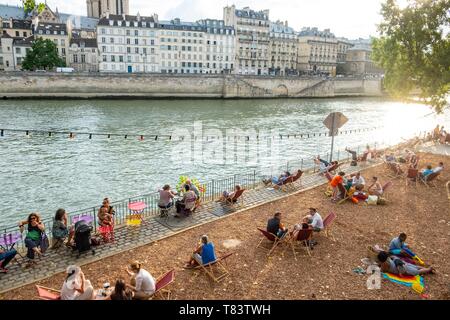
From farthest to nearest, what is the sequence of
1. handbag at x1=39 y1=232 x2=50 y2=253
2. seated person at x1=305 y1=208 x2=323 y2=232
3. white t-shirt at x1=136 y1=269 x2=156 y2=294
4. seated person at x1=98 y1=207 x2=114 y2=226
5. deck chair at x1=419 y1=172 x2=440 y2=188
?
deck chair at x1=419 y1=172 x2=440 y2=188, seated person at x1=305 y1=208 x2=323 y2=232, seated person at x1=98 y1=207 x2=114 y2=226, handbag at x1=39 y1=232 x2=50 y2=253, white t-shirt at x1=136 y1=269 x2=156 y2=294

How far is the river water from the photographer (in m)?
16.4

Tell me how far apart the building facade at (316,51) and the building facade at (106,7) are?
49.0 meters

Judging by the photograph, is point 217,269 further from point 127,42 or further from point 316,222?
point 127,42

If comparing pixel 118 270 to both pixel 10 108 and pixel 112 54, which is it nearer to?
pixel 10 108

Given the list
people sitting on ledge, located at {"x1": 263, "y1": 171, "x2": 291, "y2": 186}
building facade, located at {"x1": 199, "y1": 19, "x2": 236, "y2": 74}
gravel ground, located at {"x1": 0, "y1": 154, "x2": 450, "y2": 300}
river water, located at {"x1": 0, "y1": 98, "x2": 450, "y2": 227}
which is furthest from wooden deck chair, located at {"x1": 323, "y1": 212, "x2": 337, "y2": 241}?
building facade, located at {"x1": 199, "y1": 19, "x2": 236, "y2": 74}

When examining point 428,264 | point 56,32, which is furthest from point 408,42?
point 56,32

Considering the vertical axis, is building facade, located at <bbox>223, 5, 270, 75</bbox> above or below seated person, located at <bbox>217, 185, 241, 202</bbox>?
above

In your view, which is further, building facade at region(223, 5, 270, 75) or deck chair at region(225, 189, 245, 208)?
building facade at region(223, 5, 270, 75)

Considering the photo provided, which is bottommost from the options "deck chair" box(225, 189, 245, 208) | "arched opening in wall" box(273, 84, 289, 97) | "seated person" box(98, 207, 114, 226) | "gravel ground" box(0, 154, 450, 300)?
"gravel ground" box(0, 154, 450, 300)

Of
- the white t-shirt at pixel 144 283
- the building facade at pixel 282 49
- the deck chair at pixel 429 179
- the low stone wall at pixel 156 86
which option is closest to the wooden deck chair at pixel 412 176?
the deck chair at pixel 429 179

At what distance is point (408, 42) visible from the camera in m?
19.9

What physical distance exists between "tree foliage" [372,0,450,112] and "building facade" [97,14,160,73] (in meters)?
61.8

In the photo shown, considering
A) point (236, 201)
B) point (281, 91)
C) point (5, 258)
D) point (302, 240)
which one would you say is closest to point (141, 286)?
point (5, 258)

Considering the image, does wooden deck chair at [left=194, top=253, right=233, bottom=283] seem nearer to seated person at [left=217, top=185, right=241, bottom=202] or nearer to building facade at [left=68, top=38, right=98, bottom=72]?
seated person at [left=217, top=185, right=241, bottom=202]
